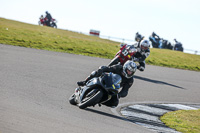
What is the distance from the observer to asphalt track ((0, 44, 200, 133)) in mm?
5493

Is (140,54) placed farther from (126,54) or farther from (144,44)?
(144,44)

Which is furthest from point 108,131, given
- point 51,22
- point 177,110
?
point 51,22

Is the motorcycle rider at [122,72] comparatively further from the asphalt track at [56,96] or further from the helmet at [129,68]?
the asphalt track at [56,96]

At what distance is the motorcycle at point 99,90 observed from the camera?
23.4ft

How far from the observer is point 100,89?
719 centimetres

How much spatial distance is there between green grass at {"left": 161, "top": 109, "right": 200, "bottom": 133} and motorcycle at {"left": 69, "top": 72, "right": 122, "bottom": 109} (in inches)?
67.3

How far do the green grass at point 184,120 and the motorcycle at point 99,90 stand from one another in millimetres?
1710

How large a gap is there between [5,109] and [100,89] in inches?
81.0

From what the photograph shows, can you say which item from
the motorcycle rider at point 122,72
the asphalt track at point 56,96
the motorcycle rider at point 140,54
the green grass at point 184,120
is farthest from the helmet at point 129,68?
the motorcycle rider at point 140,54

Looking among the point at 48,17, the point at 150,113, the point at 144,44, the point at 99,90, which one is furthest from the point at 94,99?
the point at 48,17

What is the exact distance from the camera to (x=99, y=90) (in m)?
7.18

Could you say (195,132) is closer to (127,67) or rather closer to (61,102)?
(127,67)

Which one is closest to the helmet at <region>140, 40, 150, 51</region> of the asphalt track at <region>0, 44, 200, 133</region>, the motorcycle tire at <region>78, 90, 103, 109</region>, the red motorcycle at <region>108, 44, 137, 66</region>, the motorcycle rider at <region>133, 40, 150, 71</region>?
the motorcycle rider at <region>133, 40, 150, 71</region>

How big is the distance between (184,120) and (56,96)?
322 cm
